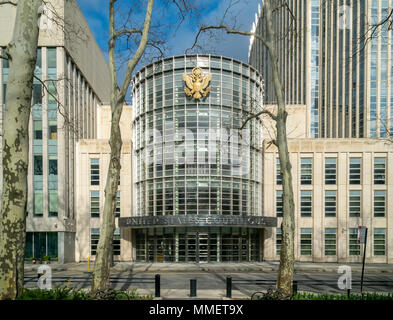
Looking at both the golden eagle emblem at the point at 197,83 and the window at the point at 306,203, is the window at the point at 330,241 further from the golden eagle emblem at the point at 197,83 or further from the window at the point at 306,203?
the golden eagle emblem at the point at 197,83

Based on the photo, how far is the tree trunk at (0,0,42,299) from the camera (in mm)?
8047

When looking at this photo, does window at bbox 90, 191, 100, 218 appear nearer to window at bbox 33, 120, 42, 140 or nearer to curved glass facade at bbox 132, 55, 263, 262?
curved glass facade at bbox 132, 55, 263, 262

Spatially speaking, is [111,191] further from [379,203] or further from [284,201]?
[379,203]

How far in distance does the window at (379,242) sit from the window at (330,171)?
665 cm

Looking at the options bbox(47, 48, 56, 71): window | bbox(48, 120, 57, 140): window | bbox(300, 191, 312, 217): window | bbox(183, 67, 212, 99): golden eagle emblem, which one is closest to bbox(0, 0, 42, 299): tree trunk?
bbox(183, 67, 212, 99): golden eagle emblem

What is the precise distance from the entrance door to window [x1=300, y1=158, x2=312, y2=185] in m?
12.0

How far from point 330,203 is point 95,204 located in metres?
25.0

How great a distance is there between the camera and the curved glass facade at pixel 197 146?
34094 mm

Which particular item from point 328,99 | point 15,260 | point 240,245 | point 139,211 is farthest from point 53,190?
point 328,99

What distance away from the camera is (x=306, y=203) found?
37469mm

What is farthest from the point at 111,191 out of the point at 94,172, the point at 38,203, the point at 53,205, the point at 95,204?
the point at 94,172
